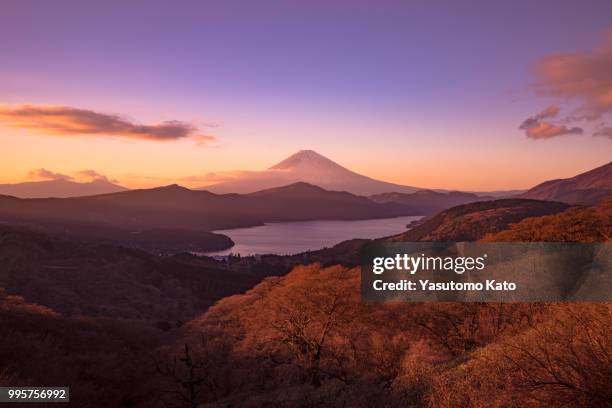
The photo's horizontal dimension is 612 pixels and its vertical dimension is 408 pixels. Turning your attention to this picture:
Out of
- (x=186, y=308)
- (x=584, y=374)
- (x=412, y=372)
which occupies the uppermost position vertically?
(x=584, y=374)

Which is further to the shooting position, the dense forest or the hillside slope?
the hillside slope

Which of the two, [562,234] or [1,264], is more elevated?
[562,234]

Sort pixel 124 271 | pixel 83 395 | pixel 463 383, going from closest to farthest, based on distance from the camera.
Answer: pixel 463 383, pixel 83 395, pixel 124 271

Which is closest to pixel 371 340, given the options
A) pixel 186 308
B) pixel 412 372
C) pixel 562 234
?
pixel 412 372

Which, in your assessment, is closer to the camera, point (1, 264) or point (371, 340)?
point (371, 340)

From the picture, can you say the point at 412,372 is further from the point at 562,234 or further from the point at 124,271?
the point at 124,271

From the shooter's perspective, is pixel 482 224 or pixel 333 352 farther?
pixel 482 224

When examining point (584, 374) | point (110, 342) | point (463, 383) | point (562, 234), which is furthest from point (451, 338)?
point (110, 342)

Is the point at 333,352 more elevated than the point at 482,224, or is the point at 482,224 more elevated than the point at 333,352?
the point at 482,224

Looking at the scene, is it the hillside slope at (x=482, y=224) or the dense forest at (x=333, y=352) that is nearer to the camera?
the dense forest at (x=333, y=352)

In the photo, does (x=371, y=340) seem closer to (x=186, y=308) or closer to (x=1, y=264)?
(x=186, y=308)

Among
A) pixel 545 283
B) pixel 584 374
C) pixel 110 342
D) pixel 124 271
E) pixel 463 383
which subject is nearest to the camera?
pixel 584 374
